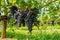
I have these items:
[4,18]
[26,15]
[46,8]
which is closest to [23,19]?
[26,15]

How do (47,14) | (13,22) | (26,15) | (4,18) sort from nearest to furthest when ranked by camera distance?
(47,14), (26,15), (13,22), (4,18)

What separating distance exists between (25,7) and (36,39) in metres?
0.55

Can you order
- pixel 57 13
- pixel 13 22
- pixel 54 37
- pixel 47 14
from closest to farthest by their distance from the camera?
pixel 47 14 < pixel 57 13 < pixel 54 37 < pixel 13 22

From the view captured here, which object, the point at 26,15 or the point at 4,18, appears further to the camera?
the point at 4,18

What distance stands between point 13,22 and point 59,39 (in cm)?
82

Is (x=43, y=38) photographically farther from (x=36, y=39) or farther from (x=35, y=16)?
(x=35, y=16)

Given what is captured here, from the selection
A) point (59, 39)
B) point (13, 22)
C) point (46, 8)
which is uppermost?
point (46, 8)

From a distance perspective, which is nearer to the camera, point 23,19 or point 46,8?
point 46,8

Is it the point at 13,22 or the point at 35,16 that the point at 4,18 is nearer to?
the point at 13,22

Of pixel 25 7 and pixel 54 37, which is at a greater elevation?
pixel 25 7

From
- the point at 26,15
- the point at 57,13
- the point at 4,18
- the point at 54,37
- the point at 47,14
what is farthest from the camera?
the point at 4,18

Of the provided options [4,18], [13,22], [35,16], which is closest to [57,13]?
[35,16]

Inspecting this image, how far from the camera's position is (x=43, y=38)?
126 inches

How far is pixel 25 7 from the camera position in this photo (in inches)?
118
